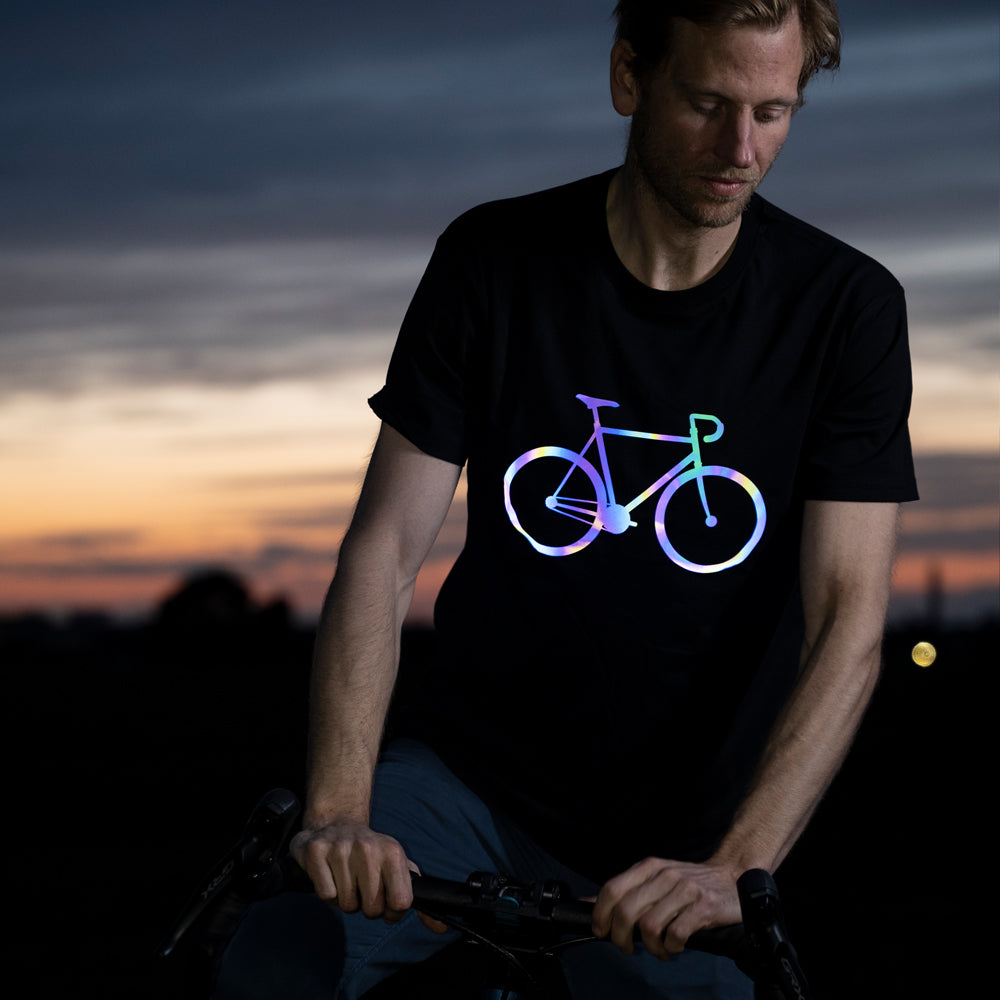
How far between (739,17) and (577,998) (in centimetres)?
168

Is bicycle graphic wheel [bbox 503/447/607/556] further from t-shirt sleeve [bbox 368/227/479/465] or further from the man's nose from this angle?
the man's nose

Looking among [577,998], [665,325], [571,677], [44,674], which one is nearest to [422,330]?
[665,325]

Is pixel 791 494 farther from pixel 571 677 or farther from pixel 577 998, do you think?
pixel 577 998

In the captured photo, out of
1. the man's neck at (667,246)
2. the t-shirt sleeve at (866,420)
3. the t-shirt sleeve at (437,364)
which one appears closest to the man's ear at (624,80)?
the man's neck at (667,246)

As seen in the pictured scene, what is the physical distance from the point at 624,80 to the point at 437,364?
26.4 inches

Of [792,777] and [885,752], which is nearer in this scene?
[792,777]

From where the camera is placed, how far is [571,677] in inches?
109

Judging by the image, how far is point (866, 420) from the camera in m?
2.81

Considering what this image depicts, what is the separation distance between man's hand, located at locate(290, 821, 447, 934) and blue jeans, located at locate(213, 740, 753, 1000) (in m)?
0.07

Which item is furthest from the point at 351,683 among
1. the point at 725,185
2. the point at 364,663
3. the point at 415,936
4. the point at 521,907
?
the point at 725,185

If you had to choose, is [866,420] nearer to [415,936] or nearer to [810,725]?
[810,725]

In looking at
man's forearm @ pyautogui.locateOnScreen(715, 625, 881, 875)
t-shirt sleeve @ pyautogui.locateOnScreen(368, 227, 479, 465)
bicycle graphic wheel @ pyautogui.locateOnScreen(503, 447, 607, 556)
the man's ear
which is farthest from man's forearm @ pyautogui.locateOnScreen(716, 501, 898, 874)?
the man's ear

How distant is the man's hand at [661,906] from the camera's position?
6.66ft

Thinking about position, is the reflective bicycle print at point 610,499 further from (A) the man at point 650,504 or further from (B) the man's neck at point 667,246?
(B) the man's neck at point 667,246
